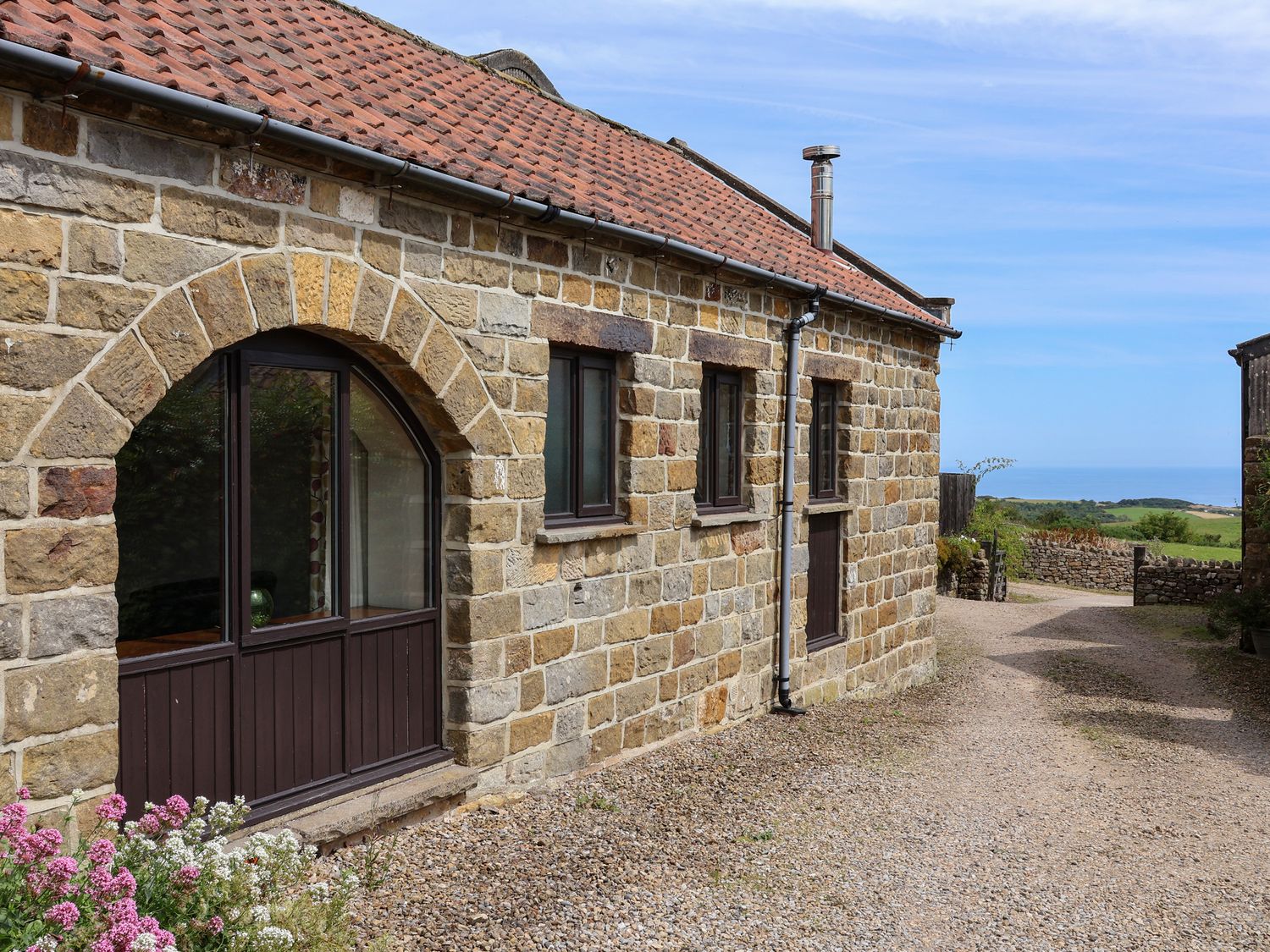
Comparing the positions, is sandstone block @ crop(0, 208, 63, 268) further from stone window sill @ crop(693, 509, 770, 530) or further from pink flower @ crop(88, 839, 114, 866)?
stone window sill @ crop(693, 509, 770, 530)

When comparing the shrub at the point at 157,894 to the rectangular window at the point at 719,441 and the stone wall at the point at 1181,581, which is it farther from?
the stone wall at the point at 1181,581

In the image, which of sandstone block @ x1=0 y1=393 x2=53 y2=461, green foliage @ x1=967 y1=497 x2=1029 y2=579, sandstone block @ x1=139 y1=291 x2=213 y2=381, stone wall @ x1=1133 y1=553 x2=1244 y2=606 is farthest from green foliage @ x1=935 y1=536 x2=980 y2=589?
sandstone block @ x1=0 y1=393 x2=53 y2=461

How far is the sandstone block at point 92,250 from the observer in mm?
3976

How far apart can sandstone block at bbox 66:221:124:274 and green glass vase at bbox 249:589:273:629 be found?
165cm

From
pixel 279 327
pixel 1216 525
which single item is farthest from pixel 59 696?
pixel 1216 525

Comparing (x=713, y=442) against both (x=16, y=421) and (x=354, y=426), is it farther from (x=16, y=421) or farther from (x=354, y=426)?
(x=16, y=421)

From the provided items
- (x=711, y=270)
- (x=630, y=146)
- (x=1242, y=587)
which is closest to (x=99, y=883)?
(x=711, y=270)

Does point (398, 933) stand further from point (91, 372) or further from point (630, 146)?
point (630, 146)

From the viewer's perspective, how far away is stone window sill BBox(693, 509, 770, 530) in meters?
7.83

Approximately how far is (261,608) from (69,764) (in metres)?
1.24

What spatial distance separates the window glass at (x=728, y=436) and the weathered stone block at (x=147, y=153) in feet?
15.6

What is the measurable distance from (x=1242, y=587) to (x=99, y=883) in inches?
583

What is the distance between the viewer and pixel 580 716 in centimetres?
668

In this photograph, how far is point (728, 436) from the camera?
28.4 feet
